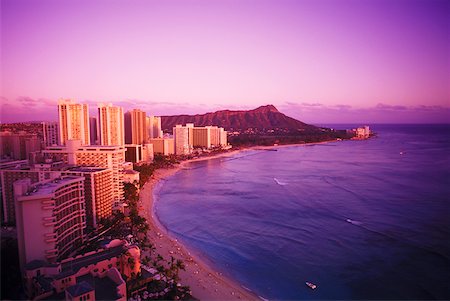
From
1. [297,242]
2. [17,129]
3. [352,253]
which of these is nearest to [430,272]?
[352,253]

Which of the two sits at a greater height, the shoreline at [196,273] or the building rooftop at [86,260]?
the building rooftop at [86,260]

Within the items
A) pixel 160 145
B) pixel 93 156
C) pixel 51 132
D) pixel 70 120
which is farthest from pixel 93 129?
pixel 93 156

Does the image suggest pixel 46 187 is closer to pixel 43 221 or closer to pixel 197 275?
pixel 43 221

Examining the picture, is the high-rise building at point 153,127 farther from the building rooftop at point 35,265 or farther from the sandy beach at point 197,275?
the building rooftop at point 35,265

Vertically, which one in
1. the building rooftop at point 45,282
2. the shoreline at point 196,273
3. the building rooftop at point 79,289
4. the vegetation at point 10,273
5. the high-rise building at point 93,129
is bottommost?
the shoreline at point 196,273

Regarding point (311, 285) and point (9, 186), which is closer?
point (311, 285)

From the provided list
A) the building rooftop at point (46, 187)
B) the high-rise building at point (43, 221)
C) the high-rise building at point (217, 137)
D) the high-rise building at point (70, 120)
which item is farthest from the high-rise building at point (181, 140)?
the high-rise building at point (43, 221)
